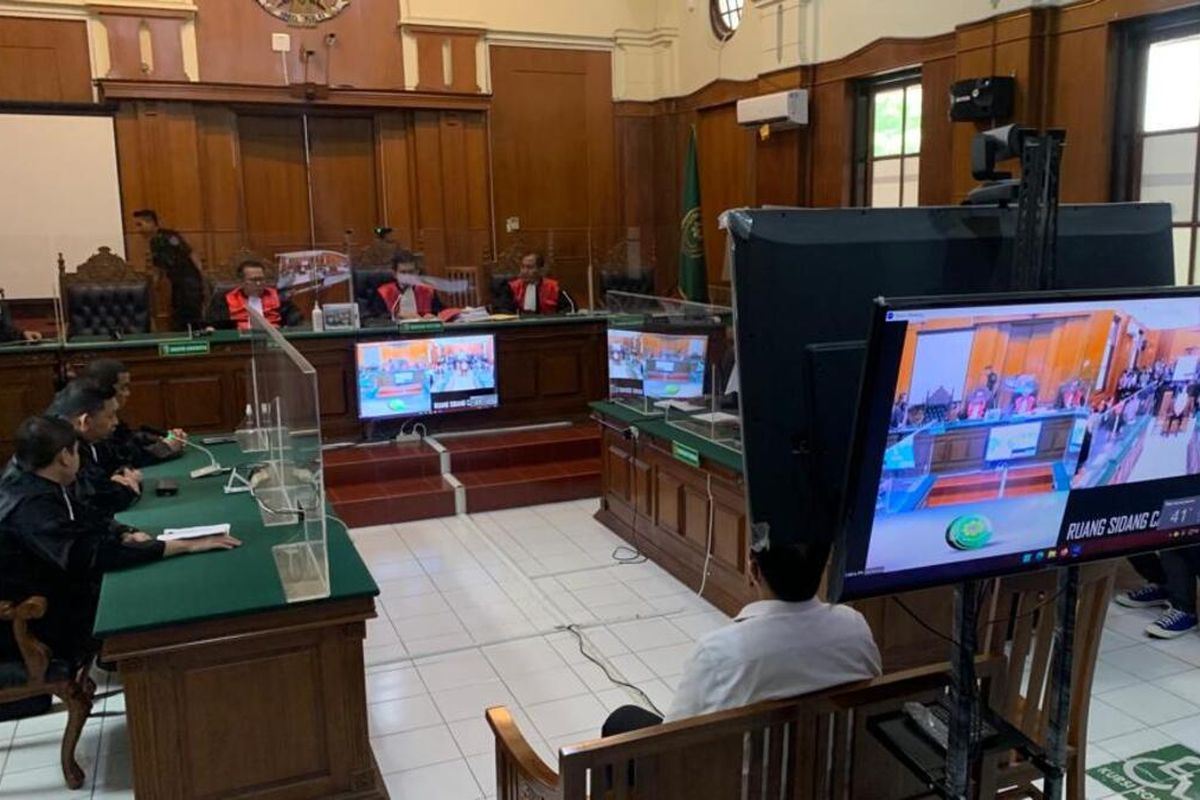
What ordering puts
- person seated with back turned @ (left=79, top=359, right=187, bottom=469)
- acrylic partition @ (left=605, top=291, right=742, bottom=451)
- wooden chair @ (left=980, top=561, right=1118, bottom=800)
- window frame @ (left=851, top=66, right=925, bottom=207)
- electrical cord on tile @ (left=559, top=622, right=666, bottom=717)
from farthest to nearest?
window frame @ (left=851, top=66, right=925, bottom=207) < acrylic partition @ (left=605, top=291, right=742, bottom=451) < person seated with back turned @ (left=79, top=359, right=187, bottom=469) < electrical cord on tile @ (left=559, top=622, right=666, bottom=717) < wooden chair @ (left=980, top=561, right=1118, bottom=800)

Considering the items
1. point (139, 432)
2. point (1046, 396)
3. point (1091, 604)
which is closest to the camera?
point (1046, 396)

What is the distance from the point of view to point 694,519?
186 inches

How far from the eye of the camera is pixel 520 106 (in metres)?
9.50

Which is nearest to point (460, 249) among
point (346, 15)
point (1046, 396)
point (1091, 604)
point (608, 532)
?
point (346, 15)

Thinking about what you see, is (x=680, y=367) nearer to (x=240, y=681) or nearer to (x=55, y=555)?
(x=240, y=681)

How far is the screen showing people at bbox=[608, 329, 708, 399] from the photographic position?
520 centimetres

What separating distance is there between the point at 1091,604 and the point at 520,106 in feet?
27.4

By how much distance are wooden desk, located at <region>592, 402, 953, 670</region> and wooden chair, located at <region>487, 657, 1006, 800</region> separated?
1.75 metres

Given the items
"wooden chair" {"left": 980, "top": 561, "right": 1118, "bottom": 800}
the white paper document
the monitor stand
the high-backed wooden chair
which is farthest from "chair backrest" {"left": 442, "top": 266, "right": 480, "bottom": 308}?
the monitor stand

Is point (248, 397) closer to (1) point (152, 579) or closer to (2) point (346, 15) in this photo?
(1) point (152, 579)

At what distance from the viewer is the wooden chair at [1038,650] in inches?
80.5

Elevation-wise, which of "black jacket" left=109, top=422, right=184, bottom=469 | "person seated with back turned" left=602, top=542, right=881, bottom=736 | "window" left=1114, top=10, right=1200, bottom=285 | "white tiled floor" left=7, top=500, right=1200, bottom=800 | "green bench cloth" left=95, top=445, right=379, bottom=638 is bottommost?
"white tiled floor" left=7, top=500, right=1200, bottom=800

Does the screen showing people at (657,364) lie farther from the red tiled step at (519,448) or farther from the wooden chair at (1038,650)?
the wooden chair at (1038,650)

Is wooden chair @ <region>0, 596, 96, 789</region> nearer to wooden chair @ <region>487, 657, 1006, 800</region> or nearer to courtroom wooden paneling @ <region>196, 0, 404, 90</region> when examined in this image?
wooden chair @ <region>487, 657, 1006, 800</region>
